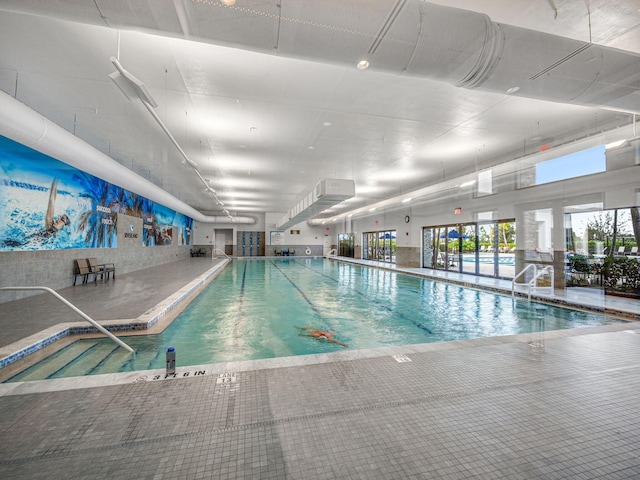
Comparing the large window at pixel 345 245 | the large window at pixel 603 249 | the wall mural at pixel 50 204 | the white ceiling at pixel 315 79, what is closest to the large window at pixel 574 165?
the white ceiling at pixel 315 79

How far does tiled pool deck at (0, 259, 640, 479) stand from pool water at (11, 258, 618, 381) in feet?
2.87

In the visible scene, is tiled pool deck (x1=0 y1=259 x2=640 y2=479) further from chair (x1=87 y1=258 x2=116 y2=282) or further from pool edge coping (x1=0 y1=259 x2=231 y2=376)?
chair (x1=87 y1=258 x2=116 y2=282)

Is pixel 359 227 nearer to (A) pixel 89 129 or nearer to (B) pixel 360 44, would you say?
(A) pixel 89 129

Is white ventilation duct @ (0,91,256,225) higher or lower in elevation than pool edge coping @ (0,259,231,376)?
higher

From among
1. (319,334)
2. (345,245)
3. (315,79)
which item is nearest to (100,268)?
(319,334)

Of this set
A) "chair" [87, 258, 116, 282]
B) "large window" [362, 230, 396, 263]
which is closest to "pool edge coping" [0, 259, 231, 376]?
"chair" [87, 258, 116, 282]

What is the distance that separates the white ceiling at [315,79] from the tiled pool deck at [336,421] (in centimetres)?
247

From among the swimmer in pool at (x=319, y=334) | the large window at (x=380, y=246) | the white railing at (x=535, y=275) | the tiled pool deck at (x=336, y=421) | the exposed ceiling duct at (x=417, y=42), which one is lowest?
the swimmer in pool at (x=319, y=334)

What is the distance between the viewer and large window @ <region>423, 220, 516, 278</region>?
8.77 meters

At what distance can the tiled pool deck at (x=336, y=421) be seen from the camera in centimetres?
142

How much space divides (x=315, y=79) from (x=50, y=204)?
6.24 metres

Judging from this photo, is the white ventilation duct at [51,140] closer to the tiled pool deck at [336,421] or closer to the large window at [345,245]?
the tiled pool deck at [336,421]

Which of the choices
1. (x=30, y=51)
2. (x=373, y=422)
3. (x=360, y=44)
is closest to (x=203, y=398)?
(x=373, y=422)

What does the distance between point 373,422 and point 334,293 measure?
18.6 feet
